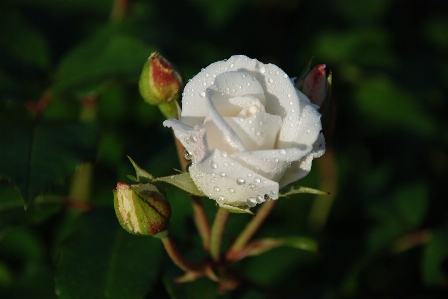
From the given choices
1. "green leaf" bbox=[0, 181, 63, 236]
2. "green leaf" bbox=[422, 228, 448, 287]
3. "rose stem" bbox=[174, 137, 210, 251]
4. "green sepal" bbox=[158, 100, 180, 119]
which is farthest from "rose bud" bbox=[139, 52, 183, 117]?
"green leaf" bbox=[422, 228, 448, 287]

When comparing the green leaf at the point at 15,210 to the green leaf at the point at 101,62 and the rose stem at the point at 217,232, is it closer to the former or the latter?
the green leaf at the point at 101,62

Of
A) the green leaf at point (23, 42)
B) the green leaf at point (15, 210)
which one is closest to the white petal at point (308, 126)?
the green leaf at point (15, 210)

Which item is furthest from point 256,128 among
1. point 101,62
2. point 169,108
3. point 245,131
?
point 101,62

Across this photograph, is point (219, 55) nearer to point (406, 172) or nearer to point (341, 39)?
point (341, 39)

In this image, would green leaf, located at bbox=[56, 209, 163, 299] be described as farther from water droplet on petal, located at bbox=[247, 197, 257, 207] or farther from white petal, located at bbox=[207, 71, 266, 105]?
white petal, located at bbox=[207, 71, 266, 105]

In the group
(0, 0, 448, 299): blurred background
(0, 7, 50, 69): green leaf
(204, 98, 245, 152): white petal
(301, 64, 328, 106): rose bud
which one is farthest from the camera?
(0, 7, 50, 69): green leaf

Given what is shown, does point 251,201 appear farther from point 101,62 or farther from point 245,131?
point 101,62

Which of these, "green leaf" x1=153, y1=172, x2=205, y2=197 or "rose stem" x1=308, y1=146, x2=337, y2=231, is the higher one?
"green leaf" x1=153, y1=172, x2=205, y2=197
